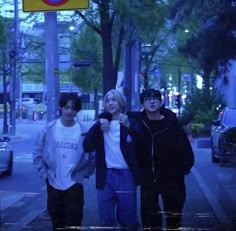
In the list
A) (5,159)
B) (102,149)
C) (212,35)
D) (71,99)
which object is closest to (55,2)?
(71,99)

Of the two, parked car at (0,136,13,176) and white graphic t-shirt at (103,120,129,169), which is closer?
white graphic t-shirt at (103,120,129,169)

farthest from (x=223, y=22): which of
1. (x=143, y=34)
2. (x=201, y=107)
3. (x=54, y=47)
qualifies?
(x=201, y=107)

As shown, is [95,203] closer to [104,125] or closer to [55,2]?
[55,2]

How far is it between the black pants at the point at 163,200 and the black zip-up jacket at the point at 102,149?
0.34m

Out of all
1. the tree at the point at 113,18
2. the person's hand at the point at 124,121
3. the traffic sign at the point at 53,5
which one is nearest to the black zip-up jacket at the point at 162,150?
the person's hand at the point at 124,121

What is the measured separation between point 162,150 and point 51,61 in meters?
3.67

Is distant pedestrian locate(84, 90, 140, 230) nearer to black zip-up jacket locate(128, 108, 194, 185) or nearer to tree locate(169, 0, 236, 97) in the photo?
black zip-up jacket locate(128, 108, 194, 185)

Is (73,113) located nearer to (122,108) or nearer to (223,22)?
(122,108)

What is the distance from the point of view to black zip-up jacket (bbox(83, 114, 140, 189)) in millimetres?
5957

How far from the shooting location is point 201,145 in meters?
26.5

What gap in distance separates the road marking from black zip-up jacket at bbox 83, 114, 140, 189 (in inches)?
615

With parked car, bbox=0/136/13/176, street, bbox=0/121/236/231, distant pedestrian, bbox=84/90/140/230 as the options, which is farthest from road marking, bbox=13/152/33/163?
distant pedestrian, bbox=84/90/140/230

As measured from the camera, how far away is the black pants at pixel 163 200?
636 cm

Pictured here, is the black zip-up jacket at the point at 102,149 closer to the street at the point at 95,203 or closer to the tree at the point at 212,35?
the street at the point at 95,203
